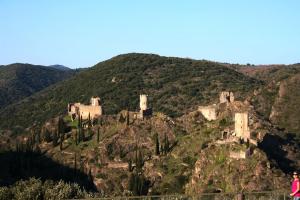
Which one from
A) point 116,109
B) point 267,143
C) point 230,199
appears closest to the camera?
point 230,199

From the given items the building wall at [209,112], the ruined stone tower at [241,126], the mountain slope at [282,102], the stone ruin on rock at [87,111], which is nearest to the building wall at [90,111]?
the stone ruin on rock at [87,111]

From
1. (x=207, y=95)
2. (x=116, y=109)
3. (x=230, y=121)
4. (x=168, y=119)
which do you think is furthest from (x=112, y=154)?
(x=207, y=95)

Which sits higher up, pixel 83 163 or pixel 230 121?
pixel 230 121

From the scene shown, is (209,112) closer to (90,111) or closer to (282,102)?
(90,111)

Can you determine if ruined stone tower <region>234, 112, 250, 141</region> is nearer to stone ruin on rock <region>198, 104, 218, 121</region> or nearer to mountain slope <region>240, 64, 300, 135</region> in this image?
stone ruin on rock <region>198, 104, 218, 121</region>

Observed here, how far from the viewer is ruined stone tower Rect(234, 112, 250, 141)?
98750mm

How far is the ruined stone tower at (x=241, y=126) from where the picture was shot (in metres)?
98.8

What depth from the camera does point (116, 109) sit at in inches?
7215

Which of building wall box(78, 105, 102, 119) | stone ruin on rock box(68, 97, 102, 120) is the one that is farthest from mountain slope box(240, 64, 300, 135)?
stone ruin on rock box(68, 97, 102, 120)

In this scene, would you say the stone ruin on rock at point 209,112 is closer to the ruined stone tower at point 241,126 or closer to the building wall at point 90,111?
the ruined stone tower at point 241,126

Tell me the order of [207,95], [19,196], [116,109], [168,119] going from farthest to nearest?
[207,95], [116,109], [168,119], [19,196]

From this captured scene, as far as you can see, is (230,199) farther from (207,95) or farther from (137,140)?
(207,95)

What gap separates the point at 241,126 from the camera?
99.2m

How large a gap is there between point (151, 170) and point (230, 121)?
15.0m
